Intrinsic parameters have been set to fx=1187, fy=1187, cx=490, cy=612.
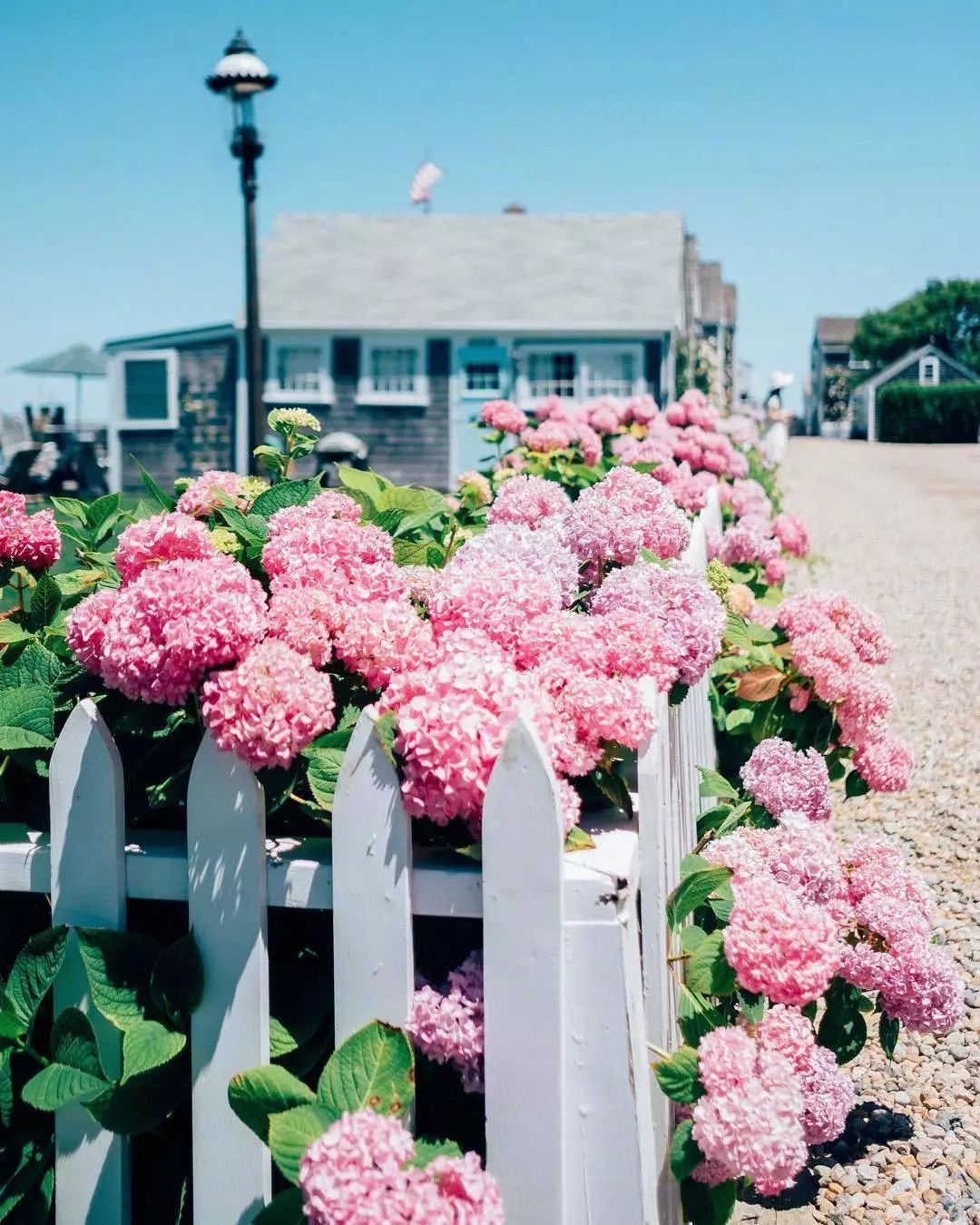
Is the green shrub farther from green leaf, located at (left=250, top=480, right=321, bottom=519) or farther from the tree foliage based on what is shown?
green leaf, located at (left=250, top=480, right=321, bottom=519)

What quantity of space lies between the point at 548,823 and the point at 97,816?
62 cm

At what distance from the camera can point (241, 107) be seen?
9383mm

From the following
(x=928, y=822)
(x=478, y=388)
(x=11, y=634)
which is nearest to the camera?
(x=11, y=634)

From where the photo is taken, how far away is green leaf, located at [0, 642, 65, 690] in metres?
1.78

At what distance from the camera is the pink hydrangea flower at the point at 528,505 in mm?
2562

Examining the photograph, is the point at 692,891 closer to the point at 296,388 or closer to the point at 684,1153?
the point at 684,1153

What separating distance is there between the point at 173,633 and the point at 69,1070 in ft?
1.94

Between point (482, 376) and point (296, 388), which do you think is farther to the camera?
point (296, 388)

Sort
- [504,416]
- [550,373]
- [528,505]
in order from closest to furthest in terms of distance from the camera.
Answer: [528,505] < [504,416] < [550,373]

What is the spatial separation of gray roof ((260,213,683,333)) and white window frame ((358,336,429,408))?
1.26ft

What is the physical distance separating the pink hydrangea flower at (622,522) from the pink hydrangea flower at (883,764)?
0.71m

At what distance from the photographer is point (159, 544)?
5.73ft

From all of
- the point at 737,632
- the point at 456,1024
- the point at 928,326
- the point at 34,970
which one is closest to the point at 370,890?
the point at 456,1024

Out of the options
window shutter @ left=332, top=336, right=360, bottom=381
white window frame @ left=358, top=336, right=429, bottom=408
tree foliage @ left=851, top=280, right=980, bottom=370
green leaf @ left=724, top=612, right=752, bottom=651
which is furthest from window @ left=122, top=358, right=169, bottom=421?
tree foliage @ left=851, top=280, right=980, bottom=370
